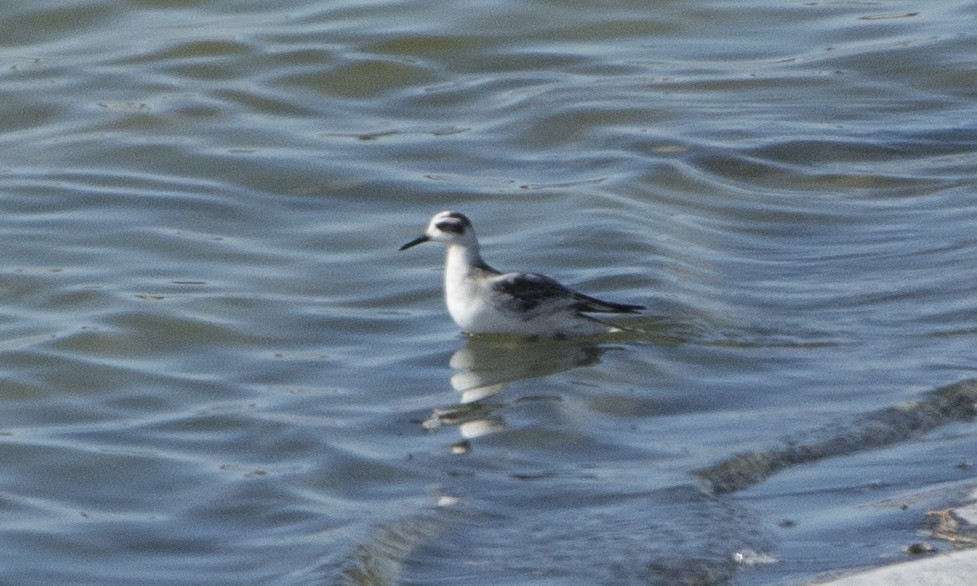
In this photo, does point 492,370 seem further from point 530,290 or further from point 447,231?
point 447,231

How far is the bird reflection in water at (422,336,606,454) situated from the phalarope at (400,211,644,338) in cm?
9

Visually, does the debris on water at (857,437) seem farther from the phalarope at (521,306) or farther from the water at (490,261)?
the phalarope at (521,306)

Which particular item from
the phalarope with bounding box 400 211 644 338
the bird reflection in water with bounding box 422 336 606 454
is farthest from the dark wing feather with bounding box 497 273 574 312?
the bird reflection in water with bounding box 422 336 606 454

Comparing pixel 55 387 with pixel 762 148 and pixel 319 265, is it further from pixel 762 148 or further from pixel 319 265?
pixel 762 148

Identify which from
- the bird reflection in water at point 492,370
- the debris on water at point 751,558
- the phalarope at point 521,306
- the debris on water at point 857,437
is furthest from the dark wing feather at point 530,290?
the debris on water at point 751,558

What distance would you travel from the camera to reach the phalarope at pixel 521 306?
1018 cm

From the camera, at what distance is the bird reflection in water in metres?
8.66

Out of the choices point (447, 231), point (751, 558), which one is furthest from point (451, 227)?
point (751, 558)

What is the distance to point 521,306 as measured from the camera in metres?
10.3

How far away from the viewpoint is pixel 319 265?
11.3 metres

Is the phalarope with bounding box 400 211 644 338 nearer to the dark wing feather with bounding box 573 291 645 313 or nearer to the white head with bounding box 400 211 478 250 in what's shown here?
the dark wing feather with bounding box 573 291 645 313

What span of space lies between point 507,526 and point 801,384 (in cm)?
238

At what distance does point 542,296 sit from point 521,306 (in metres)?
0.16

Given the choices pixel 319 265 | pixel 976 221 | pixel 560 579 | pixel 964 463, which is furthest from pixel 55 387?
pixel 976 221
